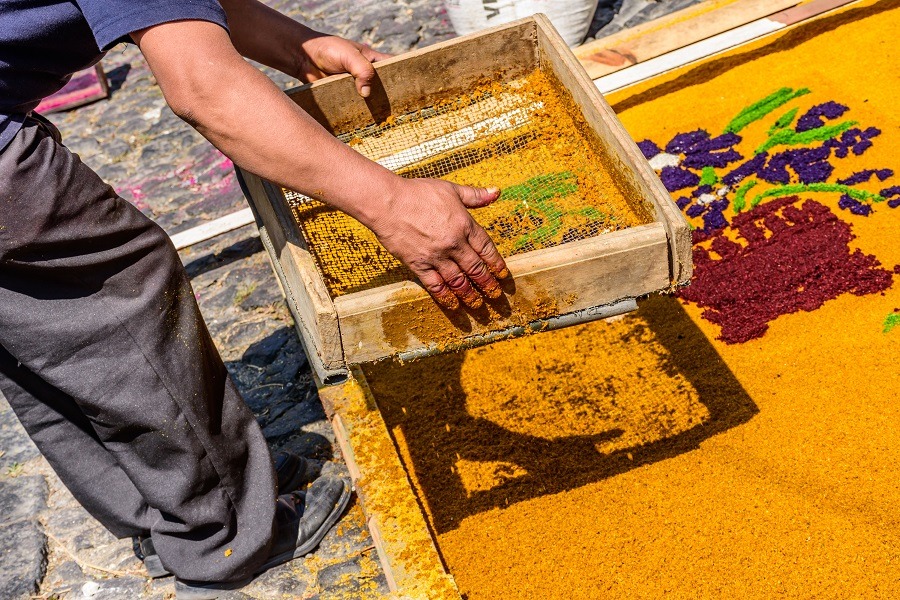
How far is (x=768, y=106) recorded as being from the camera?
4125 mm

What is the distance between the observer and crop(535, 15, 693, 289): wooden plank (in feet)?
6.68

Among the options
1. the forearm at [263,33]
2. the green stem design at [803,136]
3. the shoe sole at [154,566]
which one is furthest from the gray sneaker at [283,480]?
the green stem design at [803,136]

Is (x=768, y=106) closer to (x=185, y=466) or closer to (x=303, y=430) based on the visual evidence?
(x=303, y=430)

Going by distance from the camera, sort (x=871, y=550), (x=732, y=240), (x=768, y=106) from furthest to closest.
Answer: (x=768, y=106)
(x=732, y=240)
(x=871, y=550)

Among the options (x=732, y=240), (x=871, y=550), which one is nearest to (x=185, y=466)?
(x=871, y=550)

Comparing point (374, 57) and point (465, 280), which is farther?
point (374, 57)

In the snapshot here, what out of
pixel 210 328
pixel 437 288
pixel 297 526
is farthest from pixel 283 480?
pixel 437 288

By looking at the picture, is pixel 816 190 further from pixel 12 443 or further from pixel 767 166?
pixel 12 443

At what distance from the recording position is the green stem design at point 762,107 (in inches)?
161

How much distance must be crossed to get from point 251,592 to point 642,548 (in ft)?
4.39

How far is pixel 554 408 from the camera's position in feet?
10.1

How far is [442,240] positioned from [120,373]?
3.37 ft

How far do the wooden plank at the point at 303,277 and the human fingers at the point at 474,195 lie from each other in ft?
1.37

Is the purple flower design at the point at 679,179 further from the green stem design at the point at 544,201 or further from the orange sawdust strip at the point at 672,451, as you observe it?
the green stem design at the point at 544,201
